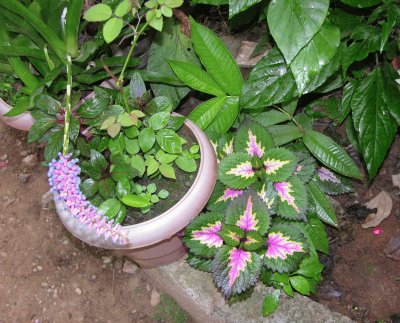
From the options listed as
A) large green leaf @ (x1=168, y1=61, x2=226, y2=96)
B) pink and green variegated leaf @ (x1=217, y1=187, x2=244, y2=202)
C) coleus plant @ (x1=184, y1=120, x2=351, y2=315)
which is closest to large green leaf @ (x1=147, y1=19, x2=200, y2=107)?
large green leaf @ (x1=168, y1=61, x2=226, y2=96)

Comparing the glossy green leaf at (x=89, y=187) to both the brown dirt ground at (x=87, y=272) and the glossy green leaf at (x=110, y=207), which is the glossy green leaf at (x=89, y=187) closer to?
the glossy green leaf at (x=110, y=207)

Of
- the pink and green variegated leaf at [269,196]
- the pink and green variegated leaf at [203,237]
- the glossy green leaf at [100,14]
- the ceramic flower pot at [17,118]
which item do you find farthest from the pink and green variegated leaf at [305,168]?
the ceramic flower pot at [17,118]

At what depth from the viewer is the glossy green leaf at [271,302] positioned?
1.65m

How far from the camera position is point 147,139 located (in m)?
1.41

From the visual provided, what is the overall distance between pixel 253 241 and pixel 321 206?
0.35m

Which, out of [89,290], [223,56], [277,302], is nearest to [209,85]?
[223,56]

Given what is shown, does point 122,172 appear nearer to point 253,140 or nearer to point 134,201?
point 134,201

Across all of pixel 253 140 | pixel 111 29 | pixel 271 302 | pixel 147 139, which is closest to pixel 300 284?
pixel 271 302

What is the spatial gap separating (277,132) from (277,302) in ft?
1.94

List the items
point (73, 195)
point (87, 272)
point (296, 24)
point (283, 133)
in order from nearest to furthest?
point (73, 195)
point (296, 24)
point (283, 133)
point (87, 272)

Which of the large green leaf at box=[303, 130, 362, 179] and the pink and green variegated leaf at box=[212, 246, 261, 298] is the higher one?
the large green leaf at box=[303, 130, 362, 179]

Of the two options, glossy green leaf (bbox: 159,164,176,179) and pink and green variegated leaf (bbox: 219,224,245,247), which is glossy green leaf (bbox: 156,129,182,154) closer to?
glossy green leaf (bbox: 159,164,176,179)

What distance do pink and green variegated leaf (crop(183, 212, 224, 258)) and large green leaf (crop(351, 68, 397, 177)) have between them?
0.55 metres

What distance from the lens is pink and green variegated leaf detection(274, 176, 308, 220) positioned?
62.0 inches
